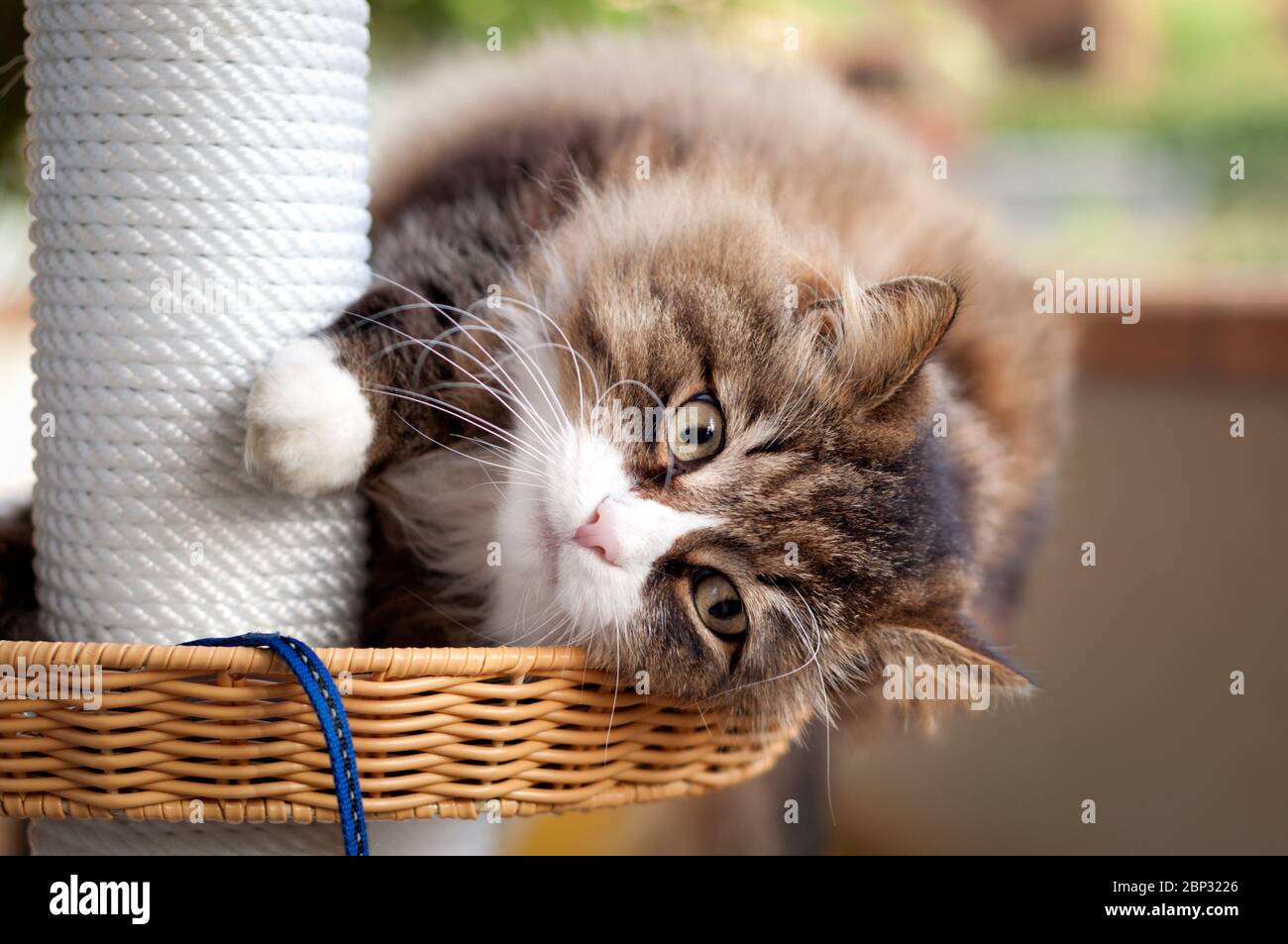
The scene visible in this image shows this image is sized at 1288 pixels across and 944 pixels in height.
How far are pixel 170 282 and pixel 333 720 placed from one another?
17.2 inches

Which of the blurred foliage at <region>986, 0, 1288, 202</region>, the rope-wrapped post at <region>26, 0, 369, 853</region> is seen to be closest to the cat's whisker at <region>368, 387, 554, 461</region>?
the rope-wrapped post at <region>26, 0, 369, 853</region>

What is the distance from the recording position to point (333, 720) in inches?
33.5

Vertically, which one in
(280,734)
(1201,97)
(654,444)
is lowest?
(280,734)

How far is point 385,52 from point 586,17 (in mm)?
372

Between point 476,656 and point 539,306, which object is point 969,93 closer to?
Result: point 539,306

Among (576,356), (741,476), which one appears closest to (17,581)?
(576,356)

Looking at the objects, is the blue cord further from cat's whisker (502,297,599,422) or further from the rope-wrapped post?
cat's whisker (502,297,599,422)

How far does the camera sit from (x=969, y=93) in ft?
8.60

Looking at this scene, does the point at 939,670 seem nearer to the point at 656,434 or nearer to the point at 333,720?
the point at 656,434

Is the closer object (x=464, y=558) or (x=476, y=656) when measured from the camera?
(x=476, y=656)

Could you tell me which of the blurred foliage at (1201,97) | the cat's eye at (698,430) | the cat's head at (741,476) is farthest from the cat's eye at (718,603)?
the blurred foliage at (1201,97)

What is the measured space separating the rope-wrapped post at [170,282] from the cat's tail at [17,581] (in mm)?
96
